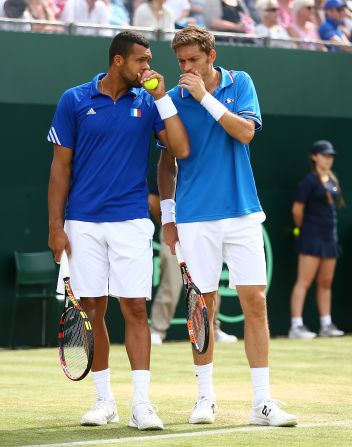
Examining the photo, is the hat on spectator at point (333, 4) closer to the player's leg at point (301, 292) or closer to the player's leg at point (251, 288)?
the player's leg at point (301, 292)

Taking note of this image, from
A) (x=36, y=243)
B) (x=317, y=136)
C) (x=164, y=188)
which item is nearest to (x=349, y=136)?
(x=317, y=136)

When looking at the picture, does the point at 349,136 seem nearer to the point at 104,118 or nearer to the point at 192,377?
the point at 192,377

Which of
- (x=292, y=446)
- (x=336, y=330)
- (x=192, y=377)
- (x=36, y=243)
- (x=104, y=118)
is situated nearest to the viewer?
(x=292, y=446)

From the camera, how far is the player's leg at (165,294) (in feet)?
43.5

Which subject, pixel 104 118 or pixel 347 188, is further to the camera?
pixel 347 188

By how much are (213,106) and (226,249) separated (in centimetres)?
82

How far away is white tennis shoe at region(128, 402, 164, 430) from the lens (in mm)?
6699

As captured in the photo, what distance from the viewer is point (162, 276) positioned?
13367mm

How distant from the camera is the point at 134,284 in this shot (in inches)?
270

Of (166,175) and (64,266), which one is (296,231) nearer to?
(166,175)

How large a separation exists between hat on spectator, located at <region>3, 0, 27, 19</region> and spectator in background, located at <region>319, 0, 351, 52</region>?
4.16m

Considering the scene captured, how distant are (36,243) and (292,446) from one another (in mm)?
7296

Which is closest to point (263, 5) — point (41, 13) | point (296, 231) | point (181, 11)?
point (181, 11)

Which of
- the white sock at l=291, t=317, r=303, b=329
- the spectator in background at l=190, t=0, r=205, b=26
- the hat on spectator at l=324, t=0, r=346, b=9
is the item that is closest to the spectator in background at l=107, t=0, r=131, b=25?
the spectator in background at l=190, t=0, r=205, b=26
